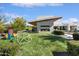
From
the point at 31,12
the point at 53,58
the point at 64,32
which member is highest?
the point at 31,12

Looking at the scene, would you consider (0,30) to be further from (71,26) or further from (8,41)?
(71,26)

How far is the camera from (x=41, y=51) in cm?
685

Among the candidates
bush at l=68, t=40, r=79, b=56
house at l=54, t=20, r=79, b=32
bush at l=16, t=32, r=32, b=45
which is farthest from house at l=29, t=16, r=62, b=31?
bush at l=68, t=40, r=79, b=56

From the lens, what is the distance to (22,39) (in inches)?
273

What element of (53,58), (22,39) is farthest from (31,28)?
(53,58)

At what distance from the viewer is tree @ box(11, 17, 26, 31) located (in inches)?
271

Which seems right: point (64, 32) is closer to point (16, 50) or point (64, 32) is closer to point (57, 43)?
point (57, 43)

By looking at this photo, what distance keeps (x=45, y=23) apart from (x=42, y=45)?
0.46 metres

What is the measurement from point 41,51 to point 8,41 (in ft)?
2.28

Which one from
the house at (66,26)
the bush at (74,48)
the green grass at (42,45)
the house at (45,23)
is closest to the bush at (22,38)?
the green grass at (42,45)

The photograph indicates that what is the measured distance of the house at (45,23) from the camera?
688 centimetres

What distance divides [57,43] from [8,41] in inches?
39.1

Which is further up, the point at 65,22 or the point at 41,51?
the point at 65,22

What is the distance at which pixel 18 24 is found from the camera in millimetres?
6898
